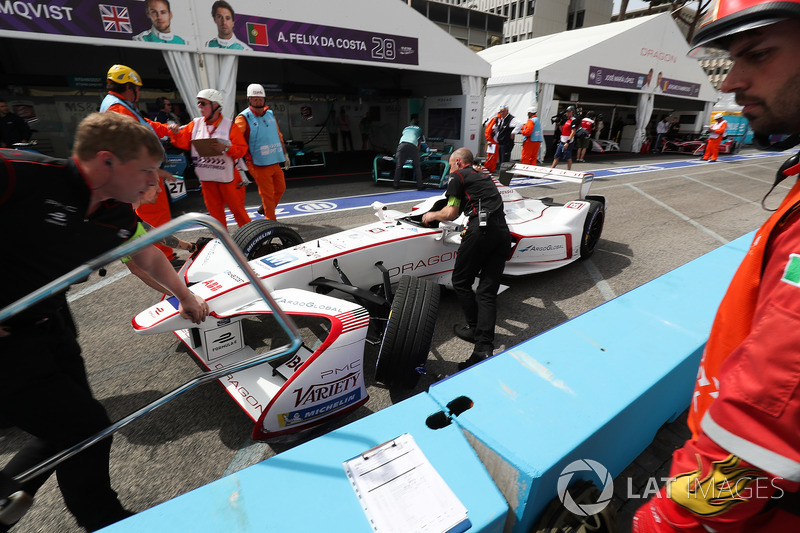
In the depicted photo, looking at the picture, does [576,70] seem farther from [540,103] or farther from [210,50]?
[210,50]

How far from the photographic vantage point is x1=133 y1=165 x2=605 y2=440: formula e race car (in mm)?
1984

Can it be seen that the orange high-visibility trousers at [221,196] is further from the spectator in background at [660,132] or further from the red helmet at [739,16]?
the spectator in background at [660,132]

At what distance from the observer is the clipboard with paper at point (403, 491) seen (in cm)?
101

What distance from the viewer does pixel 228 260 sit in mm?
2877

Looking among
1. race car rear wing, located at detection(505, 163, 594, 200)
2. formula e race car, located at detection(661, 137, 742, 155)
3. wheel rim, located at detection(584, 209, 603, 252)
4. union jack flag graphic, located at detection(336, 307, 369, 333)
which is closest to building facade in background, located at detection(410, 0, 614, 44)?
formula e race car, located at detection(661, 137, 742, 155)

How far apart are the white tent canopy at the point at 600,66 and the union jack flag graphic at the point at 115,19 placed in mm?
12382

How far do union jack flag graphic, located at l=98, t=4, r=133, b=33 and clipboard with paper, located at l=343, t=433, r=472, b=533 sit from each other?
369 inches

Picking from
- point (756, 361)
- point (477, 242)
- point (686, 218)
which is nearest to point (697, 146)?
point (686, 218)

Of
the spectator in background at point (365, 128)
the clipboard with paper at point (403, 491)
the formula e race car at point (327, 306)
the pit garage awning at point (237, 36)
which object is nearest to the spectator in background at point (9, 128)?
the pit garage awning at point (237, 36)

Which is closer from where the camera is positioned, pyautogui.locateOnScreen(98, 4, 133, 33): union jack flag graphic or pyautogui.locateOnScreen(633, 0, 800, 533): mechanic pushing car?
pyautogui.locateOnScreen(633, 0, 800, 533): mechanic pushing car

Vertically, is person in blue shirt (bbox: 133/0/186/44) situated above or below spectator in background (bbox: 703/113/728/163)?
above

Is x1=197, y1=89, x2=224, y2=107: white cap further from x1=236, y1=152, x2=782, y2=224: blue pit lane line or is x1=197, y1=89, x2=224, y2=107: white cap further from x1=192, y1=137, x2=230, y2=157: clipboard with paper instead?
x1=236, y1=152, x2=782, y2=224: blue pit lane line

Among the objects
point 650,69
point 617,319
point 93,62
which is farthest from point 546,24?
point 617,319

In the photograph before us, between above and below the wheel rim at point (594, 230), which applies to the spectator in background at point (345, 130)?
above
